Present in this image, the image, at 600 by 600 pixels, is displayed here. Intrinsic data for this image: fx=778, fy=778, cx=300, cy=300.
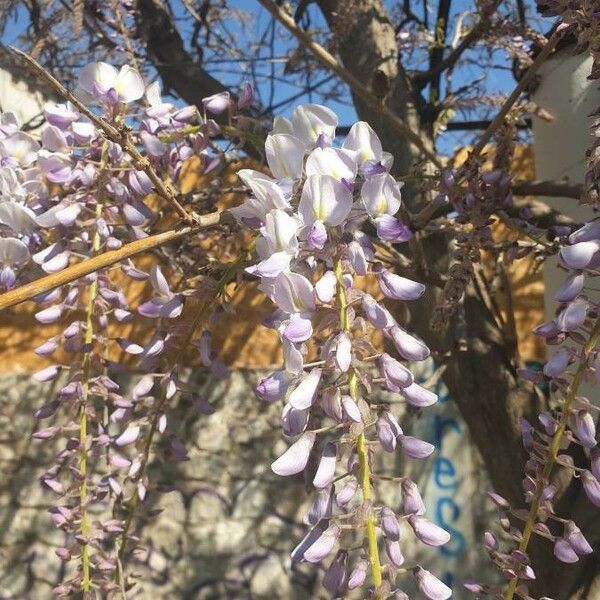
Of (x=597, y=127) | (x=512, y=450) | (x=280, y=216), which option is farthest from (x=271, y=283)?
(x=512, y=450)

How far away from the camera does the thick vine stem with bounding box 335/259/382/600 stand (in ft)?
2.33

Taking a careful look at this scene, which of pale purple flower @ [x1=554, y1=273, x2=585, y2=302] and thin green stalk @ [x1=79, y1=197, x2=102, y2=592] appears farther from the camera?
thin green stalk @ [x1=79, y1=197, x2=102, y2=592]

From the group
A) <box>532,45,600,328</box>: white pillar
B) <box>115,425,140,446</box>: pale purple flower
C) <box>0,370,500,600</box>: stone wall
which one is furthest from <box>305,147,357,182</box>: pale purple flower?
<box>0,370,500,600</box>: stone wall

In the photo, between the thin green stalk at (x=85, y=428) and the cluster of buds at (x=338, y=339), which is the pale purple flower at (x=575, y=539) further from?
the thin green stalk at (x=85, y=428)

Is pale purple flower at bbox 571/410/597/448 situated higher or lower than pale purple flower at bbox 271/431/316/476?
lower

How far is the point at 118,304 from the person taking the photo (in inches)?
52.7

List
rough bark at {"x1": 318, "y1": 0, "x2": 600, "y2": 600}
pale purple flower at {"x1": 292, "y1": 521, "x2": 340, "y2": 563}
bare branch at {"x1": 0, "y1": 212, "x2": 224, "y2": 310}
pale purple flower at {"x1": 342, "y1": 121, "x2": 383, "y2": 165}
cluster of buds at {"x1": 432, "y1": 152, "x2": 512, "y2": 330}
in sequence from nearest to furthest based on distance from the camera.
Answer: bare branch at {"x1": 0, "y1": 212, "x2": 224, "y2": 310}
pale purple flower at {"x1": 292, "y1": 521, "x2": 340, "y2": 563}
pale purple flower at {"x1": 342, "y1": 121, "x2": 383, "y2": 165}
cluster of buds at {"x1": 432, "y1": 152, "x2": 512, "y2": 330}
rough bark at {"x1": 318, "y1": 0, "x2": 600, "y2": 600}

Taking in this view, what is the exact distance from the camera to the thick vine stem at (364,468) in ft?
2.33

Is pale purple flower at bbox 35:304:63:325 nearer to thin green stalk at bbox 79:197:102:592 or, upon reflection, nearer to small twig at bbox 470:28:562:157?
thin green stalk at bbox 79:197:102:592

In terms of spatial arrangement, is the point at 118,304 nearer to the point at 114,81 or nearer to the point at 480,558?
the point at 114,81

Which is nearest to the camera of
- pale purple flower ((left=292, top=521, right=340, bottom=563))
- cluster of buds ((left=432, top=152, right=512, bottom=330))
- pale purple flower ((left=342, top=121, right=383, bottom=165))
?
pale purple flower ((left=292, top=521, right=340, bottom=563))

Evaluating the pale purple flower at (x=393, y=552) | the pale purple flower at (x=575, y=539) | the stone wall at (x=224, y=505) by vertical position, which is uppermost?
the pale purple flower at (x=393, y=552)

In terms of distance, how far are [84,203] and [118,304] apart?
0.62 ft

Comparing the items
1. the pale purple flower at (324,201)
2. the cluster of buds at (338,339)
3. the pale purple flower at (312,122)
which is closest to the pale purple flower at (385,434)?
the cluster of buds at (338,339)
